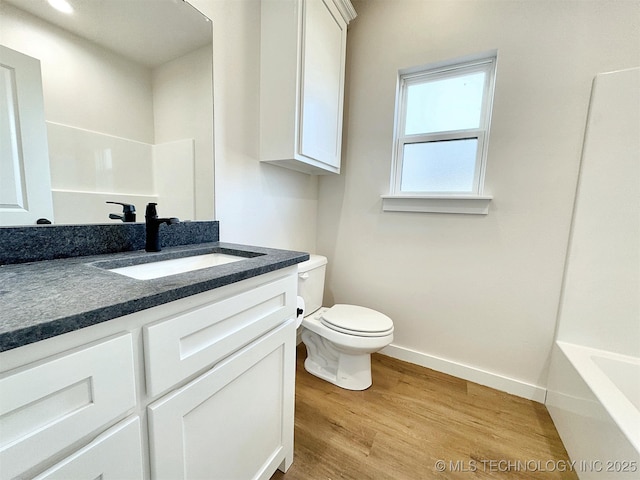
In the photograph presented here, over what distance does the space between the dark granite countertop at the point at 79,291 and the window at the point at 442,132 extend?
132 centimetres

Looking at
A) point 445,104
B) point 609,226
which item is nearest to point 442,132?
point 445,104

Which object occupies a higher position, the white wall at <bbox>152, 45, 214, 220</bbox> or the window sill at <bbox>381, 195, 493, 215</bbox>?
the white wall at <bbox>152, 45, 214, 220</bbox>

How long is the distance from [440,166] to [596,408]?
4.57 feet

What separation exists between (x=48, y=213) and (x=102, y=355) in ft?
2.17

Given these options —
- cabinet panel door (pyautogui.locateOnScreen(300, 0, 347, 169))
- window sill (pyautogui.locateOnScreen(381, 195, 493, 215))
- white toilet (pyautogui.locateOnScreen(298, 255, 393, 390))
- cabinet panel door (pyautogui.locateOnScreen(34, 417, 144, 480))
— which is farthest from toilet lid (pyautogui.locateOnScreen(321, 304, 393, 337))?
cabinet panel door (pyautogui.locateOnScreen(34, 417, 144, 480))

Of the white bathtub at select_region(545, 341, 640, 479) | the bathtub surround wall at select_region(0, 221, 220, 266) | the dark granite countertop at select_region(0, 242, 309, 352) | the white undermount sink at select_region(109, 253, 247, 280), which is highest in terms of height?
the bathtub surround wall at select_region(0, 221, 220, 266)

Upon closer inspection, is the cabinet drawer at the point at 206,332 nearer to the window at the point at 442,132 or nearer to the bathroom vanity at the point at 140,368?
the bathroom vanity at the point at 140,368

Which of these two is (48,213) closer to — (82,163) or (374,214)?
(82,163)

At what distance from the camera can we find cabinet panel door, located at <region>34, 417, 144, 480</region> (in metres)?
0.43

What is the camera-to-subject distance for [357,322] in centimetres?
156

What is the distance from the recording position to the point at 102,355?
47 cm

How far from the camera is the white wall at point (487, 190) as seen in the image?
1378 millimetres

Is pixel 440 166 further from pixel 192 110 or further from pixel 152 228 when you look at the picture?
pixel 152 228

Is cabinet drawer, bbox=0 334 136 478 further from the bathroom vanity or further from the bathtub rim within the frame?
the bathtub rim
